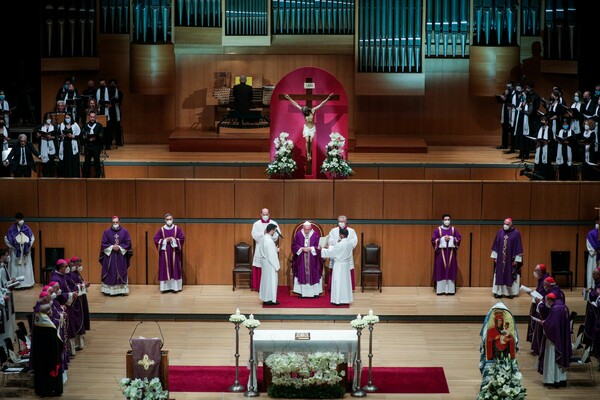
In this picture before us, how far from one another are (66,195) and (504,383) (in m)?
9.93

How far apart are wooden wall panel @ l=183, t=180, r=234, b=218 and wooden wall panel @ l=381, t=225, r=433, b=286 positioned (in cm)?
304

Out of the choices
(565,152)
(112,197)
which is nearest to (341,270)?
(112,197)

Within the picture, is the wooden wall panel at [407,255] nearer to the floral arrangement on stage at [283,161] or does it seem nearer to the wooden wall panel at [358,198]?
the wooden wall panel at [358,198]

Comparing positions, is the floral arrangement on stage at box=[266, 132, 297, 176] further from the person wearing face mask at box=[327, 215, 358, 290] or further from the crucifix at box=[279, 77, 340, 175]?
the person wearing face mask at box=[327, 215, 358, 290]

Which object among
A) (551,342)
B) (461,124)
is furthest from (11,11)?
(551,342)

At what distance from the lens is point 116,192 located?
2216 centimetres

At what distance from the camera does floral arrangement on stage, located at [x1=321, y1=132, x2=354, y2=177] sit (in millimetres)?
Answer: 22078

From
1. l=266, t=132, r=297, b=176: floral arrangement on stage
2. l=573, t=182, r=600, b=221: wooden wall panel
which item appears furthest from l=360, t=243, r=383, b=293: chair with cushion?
l=573, t=182, r=600, b=221: wooden wall panel

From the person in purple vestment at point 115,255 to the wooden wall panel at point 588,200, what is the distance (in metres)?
8.52

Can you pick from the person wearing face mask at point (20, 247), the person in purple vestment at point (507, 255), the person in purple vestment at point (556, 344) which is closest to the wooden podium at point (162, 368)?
the person in purple vestment at point (556, 344)

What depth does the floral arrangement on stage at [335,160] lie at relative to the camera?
22.1 metres

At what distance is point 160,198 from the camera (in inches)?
873

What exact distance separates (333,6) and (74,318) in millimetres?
12014

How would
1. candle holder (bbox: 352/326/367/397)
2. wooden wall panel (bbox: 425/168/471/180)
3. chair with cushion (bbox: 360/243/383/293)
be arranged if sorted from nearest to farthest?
1. candle holder (bbox: 352/326/367/397)
2. chair with cushion (bbox: 360/243/383/293)
3. wooden wall panel (bbox: 425/168/471/180)
